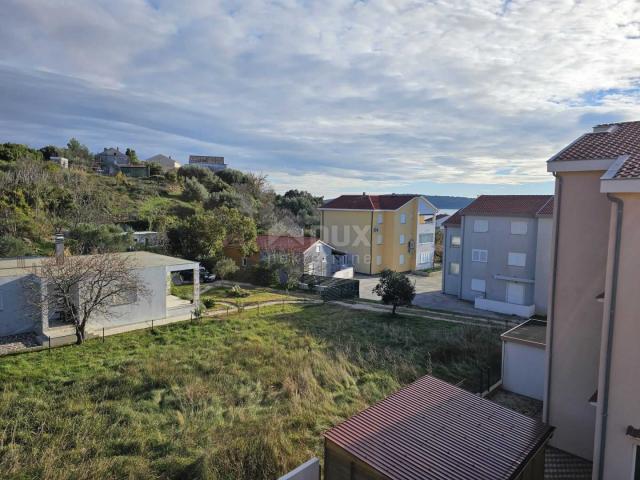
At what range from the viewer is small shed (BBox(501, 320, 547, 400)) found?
1198 cm

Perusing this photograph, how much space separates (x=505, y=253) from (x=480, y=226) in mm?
2652

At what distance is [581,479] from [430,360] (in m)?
6.51

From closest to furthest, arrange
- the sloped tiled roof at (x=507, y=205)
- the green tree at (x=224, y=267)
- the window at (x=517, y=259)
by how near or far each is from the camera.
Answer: the sloped tiled roof at (x=507, y=205)
the window at (x=517, y=259)
the green tree at (x=224, y=267)

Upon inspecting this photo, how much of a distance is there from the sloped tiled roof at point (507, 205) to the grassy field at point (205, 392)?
39.2 feet

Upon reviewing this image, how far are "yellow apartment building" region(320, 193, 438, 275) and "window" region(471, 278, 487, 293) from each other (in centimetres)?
1203

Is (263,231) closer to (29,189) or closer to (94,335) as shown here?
(29,189)

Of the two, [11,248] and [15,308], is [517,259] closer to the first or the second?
[15,308]

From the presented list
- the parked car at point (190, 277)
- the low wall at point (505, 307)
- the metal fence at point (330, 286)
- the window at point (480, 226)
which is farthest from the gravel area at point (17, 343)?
the window at point (480, 226)

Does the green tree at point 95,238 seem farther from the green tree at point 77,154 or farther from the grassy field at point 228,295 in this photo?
the green tree at point 77,154

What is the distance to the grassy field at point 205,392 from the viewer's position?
25.4 feet

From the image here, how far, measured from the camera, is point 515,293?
2734 centimetres

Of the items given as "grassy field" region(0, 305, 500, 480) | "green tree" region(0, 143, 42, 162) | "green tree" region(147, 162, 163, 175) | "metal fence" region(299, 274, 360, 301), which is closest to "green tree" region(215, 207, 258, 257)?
A: "metal fence" region(299, 274, 360, 301)

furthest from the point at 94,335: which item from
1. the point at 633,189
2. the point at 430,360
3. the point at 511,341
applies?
the point at 633,189

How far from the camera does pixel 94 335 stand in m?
16.8
